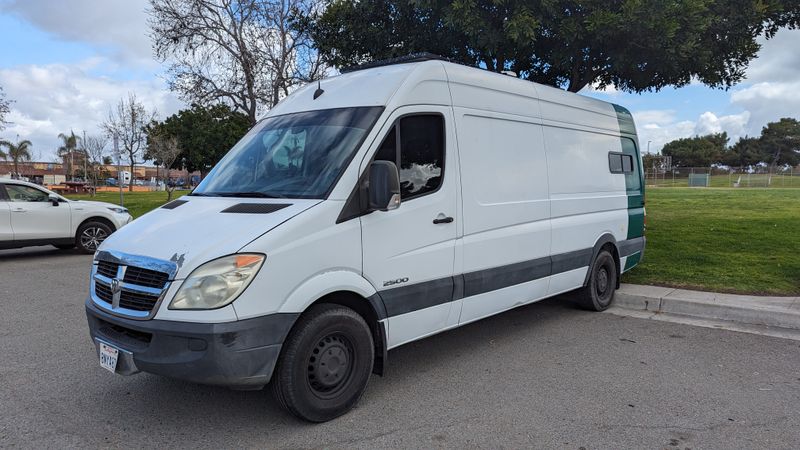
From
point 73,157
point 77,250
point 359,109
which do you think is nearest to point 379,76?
point 359,109

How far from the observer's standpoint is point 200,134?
144ft

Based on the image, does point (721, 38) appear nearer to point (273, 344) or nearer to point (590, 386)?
point (590, 386)

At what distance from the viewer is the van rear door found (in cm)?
393

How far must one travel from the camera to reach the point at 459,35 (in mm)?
9289

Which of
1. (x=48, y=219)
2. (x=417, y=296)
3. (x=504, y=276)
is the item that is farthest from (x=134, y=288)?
(x=48, y=219)

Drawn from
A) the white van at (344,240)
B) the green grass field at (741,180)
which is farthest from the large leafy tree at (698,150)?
the white van at (344,240)

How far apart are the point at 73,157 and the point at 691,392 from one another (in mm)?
76617

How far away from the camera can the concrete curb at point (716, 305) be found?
19.7 ft

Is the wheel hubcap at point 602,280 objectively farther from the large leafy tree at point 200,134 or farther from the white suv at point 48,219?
the large leafy tree at point 200,134

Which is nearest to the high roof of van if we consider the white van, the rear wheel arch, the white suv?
the white van

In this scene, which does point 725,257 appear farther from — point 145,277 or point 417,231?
point 145,277

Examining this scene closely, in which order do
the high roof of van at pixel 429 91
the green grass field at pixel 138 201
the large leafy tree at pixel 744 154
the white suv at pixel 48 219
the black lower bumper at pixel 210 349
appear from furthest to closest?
the large leafy tree at pixel 744 154, the green grass field at pixel 138 201, the white suv at pixel 48 219, the high roof of van at pixel 429 91, the black lower bumper at pixel 210 349

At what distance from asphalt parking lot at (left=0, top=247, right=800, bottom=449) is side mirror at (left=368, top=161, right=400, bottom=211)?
1464 mm

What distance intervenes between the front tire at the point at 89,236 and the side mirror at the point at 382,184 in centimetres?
1015
